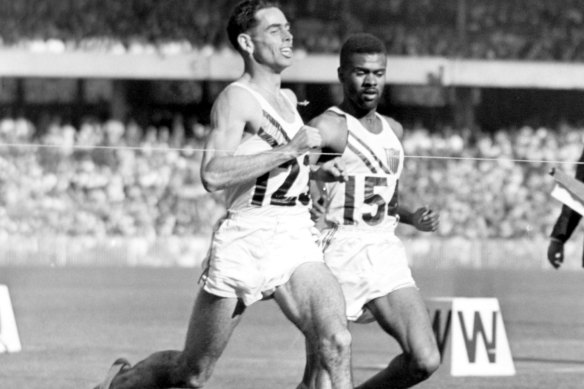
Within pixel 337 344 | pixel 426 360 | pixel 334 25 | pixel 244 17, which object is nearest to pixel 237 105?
pixel 244 17

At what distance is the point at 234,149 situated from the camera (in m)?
5.93

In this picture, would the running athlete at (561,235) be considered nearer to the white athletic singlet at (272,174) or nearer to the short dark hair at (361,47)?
the short dark hair at (361,47)

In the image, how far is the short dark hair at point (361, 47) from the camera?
6954mm

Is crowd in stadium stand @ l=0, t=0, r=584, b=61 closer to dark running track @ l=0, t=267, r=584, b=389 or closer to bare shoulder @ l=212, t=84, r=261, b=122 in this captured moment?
dark running track @ l=0, t=267, r=584, b=389

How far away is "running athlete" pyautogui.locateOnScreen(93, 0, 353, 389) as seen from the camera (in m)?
5.83

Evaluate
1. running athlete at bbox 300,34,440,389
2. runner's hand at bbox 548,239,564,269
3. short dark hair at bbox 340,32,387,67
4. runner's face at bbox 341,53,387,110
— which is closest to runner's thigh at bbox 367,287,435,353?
running athlete at bbox 300,34,440,389

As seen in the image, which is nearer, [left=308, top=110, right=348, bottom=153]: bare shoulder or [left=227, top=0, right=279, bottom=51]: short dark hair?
[left=227, top=0, right=279, bottom=51]: short dark hair

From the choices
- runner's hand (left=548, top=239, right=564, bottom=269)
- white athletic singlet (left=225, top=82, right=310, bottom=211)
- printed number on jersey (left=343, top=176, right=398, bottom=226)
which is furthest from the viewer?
runner's hand (left=548, top=239, right=564, bottom=269)

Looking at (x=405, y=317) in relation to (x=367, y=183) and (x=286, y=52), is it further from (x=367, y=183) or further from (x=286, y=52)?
(x=286, y=52)

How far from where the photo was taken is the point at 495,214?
18.9 m

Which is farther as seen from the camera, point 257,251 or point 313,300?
point 257,251

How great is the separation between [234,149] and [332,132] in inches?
41.2

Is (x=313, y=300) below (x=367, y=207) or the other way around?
below

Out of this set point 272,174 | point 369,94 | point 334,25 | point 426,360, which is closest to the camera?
point 272,174
